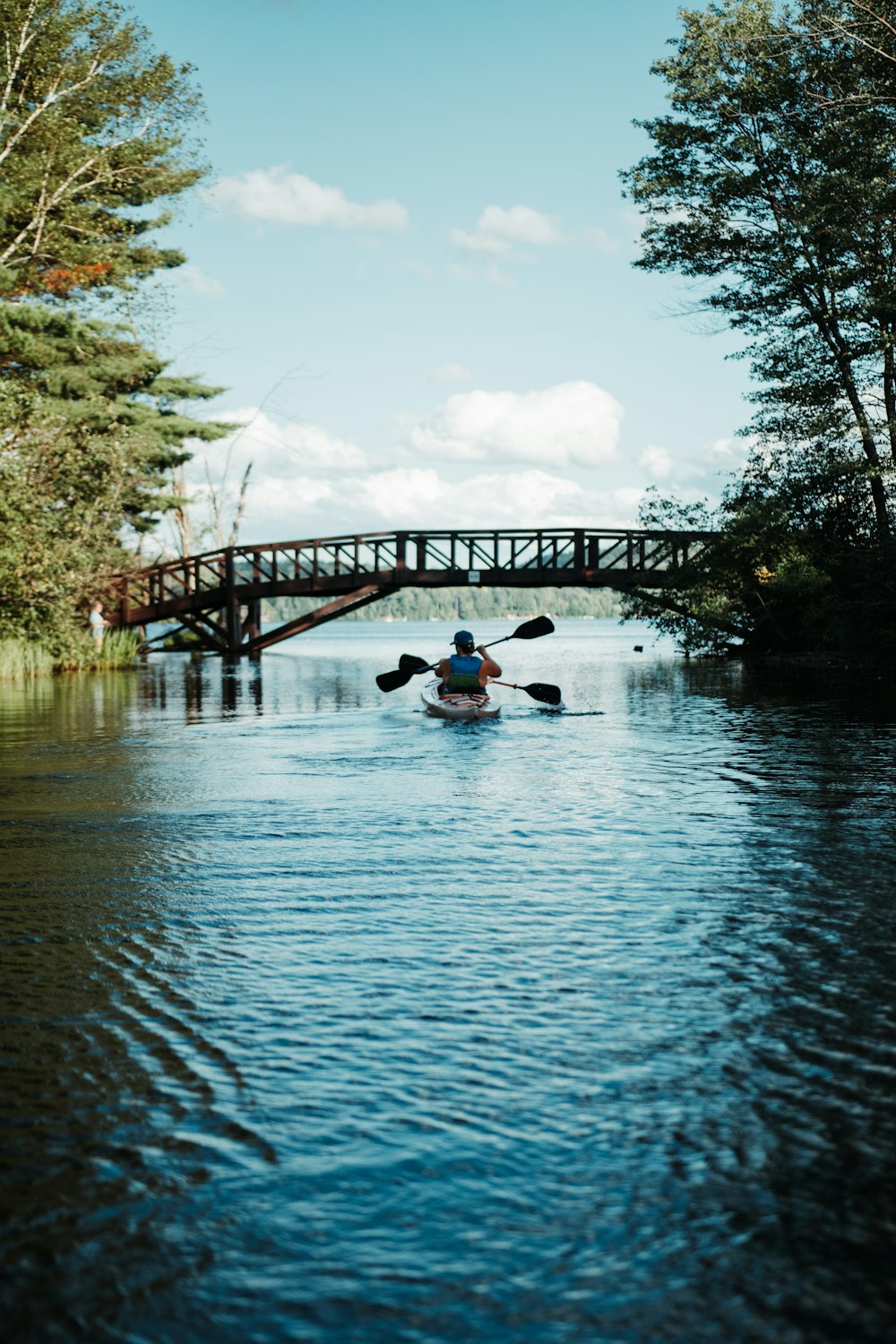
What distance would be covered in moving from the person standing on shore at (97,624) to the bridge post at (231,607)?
3.95 metres

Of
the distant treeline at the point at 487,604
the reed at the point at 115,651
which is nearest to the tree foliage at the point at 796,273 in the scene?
the reed at the point at 115,651

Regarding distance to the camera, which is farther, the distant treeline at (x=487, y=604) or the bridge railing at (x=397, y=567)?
the distant treeline at (x=487, y=604)

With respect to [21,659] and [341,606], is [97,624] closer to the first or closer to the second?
[341,606]

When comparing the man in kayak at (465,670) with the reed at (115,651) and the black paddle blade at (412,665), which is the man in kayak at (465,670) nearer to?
the black paddle blade at (412,665)

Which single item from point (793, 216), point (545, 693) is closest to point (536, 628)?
point (545, 693)

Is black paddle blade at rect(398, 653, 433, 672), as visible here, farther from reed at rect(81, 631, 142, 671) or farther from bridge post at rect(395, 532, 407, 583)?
bridge post at rect(395, 532, 407, 583)

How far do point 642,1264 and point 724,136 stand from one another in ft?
98.8

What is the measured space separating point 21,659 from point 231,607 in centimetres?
1187

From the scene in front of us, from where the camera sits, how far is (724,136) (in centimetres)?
2964

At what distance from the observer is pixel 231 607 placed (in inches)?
1636

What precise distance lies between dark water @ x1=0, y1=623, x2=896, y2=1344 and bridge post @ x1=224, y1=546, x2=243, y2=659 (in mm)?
30639

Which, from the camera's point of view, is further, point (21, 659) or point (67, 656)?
point (67, 656)

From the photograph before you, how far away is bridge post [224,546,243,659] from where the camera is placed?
40.3 m

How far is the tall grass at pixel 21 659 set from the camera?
96.3 ft
